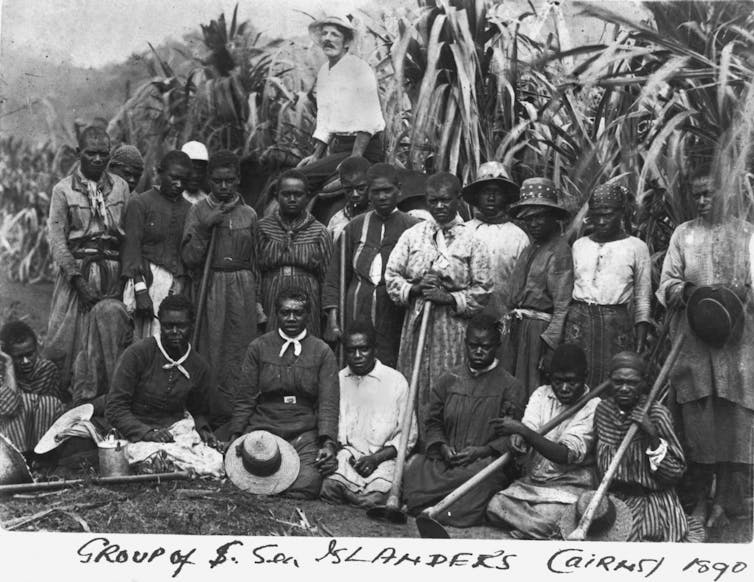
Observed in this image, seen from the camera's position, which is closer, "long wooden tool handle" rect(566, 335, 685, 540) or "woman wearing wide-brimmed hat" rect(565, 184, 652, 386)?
"long wooden tool handle" rect(566, 335, 685, 540)

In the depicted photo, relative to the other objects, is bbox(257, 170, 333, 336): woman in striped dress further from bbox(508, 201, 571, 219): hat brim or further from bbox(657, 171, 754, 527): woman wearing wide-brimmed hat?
bbox(657, 171, 754, 527): woman wearing wide-brimmed hat

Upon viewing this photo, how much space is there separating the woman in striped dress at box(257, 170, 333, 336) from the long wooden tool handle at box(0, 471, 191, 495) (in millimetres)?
1176

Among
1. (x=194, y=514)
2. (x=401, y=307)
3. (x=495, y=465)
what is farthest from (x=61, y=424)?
(x=495, y=465)

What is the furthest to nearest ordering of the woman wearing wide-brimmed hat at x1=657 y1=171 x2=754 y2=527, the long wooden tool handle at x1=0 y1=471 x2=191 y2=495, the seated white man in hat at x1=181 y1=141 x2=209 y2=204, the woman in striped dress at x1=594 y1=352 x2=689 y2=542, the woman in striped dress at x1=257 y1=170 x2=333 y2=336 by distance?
the seated white man in hat at x1=181 y1=141 x2=209 y2=204 → the woman in striped dress at x1=257 y1=170 x2=333 y2=336 → the long wooden tool handle at x1=0 y1=471 x2=191 y2=495 → the woman wearing wide-brimmed hat at x1=657 y1=171 x2=754 y2=527 → the woman in striped dress at x1=594 y1=352 x2=689 y2=542

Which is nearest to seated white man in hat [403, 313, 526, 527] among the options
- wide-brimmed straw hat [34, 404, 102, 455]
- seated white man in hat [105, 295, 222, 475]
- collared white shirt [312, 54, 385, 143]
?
seated white man in hat [105, 295, 222, 475]

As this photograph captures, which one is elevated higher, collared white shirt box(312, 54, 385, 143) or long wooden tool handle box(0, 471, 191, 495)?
collared white shirt box(312, 54, 385, 143)

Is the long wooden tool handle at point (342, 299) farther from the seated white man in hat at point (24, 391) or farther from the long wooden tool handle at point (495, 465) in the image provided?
the seated white man in hat at point (24, 391)

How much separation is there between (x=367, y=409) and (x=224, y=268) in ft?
4.54

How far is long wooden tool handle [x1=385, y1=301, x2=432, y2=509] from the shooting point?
282 inches

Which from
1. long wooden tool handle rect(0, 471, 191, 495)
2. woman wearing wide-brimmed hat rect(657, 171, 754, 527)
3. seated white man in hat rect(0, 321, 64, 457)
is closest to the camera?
woman wearing wide-brimmed hat rect(657, 171, 754, 527)

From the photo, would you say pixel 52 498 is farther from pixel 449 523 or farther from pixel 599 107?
pixel 599 107

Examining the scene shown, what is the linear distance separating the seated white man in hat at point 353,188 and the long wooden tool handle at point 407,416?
36.0 inches

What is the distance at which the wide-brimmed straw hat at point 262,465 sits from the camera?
731 cm

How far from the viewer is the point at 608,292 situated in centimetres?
757
